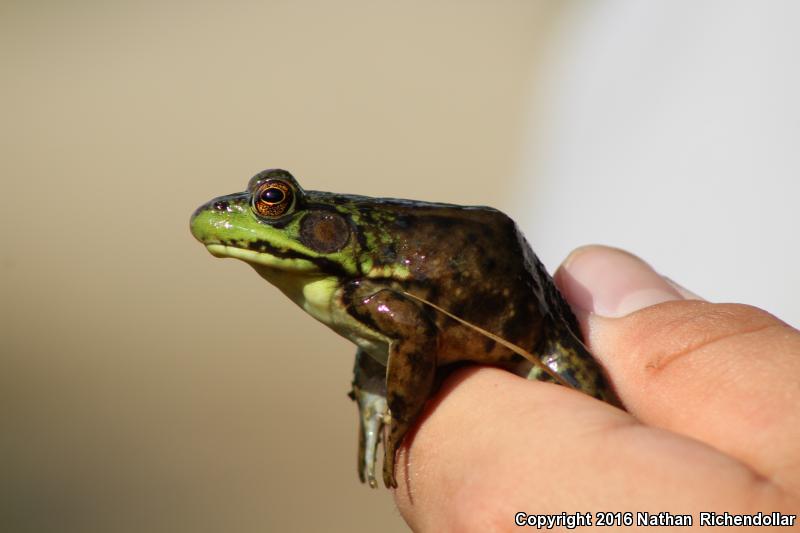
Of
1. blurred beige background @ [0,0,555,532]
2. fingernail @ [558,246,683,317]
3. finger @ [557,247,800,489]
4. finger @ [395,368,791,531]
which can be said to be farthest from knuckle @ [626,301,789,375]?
blurred beige background @ [0,0,555,532]

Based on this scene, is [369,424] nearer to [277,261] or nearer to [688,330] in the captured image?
[277,261]

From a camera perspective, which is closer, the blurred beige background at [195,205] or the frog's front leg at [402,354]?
the frog's front leg at [402,354]

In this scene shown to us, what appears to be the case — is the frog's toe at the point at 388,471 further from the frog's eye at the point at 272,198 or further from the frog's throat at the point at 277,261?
the frog's eye at the point at 272,198

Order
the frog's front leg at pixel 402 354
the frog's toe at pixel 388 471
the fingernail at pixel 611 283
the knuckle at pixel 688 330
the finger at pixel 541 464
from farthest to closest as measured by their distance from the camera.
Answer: the fingernail at pixel 611 283
the frog's toe at pixel 388 471
the frog's front leg at pixel 402 354
the knuckle at pixel 688 330
the finger at pixel 541 464

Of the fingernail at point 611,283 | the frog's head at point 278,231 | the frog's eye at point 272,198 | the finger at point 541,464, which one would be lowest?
the finger at point 541,464

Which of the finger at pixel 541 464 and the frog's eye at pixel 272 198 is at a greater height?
the frog's eye at pixel 272 198

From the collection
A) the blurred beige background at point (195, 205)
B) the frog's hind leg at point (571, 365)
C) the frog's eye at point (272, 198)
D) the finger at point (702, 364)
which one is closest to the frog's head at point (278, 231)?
the frog's eye at point (272, 198)

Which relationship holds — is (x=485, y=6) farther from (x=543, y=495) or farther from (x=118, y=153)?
(x=543, y=495)

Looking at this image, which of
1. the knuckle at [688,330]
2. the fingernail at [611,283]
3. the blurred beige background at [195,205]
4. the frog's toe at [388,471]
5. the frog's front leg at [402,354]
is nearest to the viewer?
the knuckle at [688,330]
